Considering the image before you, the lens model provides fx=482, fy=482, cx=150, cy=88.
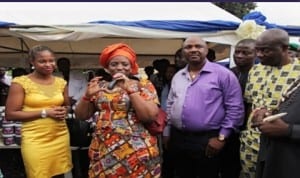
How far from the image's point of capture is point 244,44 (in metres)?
4.33

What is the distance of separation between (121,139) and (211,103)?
0.89 metres

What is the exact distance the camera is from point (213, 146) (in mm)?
3834

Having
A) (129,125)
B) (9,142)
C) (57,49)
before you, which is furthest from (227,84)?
(57,49)

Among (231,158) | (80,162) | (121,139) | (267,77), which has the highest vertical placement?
(267,77)

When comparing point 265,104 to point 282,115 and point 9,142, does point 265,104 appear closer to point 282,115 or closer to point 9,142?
point 282,115

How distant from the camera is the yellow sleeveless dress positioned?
3830 millimetres

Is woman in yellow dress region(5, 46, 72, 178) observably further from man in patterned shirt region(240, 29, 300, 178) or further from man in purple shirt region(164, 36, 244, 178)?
man in patterned shirt region(240, 29, 300, 178)

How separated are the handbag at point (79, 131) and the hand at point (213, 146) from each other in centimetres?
156

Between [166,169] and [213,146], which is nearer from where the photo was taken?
[213,146]

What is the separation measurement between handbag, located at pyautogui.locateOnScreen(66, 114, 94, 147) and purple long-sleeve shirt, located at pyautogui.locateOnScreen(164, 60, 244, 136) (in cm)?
141

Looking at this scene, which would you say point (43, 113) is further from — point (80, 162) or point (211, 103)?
point (80, 162)

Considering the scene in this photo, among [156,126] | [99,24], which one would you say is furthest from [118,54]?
[99,24]

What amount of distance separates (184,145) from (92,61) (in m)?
4.71

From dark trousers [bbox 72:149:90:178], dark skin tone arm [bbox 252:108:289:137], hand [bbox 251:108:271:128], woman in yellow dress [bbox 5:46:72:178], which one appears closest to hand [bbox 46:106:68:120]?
woman in yellow dress [bbox 5:46:72:178]
